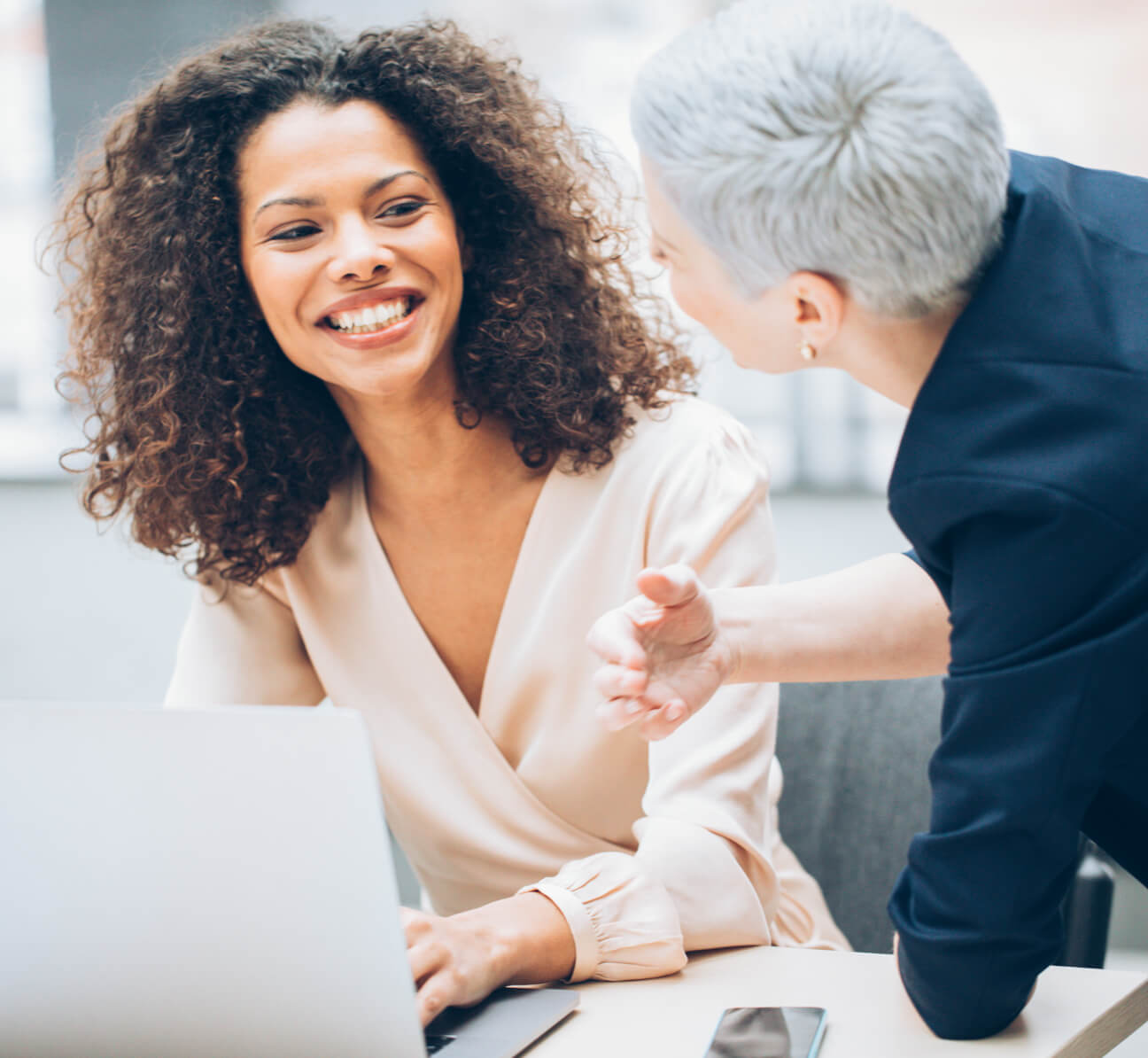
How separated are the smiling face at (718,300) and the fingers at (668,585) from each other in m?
0.15

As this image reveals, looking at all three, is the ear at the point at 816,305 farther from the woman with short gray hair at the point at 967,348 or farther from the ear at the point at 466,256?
the ear at the point at 466,256

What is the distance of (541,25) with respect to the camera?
299 cm

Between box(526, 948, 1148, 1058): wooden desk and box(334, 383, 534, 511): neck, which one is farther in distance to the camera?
box(334, 383, 534, 511): neck

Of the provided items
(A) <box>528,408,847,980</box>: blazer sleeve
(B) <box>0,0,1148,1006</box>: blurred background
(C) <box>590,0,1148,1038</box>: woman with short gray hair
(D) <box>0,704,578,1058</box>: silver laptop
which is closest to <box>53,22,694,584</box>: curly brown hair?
(A) <box>528,408,847,980</box>: blazer sleeve

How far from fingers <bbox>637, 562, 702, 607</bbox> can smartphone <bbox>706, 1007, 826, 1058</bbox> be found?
0.27m

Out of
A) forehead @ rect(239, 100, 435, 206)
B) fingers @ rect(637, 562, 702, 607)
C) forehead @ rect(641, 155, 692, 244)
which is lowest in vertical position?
fingers @ rect(637, 562, 702, 607)

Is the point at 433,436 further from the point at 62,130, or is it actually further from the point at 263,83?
the point at 62,130

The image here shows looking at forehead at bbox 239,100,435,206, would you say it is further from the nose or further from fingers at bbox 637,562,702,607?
fingers at bbox 637,562,702,607

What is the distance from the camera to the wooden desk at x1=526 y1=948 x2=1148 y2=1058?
29.8 inches

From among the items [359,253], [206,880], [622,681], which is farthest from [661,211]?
[359,253]

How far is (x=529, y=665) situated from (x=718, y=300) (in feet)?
2.10

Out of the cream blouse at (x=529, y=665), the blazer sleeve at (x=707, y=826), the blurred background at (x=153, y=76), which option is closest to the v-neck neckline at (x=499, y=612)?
the cream blouse at (x=529, y=665)

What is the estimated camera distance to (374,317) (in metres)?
1.29

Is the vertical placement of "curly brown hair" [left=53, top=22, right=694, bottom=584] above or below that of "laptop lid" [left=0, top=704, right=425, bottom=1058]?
above
